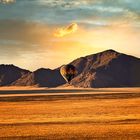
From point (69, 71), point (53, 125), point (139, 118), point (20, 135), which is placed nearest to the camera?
point (20, 135)

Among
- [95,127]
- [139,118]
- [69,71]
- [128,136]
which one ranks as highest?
[128,136]

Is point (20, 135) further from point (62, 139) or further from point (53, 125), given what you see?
point (53, 125)

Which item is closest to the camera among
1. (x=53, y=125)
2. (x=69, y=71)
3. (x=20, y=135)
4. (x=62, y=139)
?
(x=62, y=139)

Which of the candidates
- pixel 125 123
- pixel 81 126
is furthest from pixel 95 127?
pixel 125 123

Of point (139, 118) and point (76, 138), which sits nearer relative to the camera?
point (76, 138)

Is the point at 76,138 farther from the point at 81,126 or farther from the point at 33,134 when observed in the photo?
the point at 81,126

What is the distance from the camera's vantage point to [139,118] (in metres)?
41.0

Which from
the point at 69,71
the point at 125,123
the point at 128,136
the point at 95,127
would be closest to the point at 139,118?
the point at 125,123

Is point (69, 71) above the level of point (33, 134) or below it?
below

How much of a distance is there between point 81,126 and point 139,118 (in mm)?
8314

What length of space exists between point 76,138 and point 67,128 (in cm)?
583

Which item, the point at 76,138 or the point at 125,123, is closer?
the point at 76,138

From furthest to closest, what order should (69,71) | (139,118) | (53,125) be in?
(69,71)
(139,118)
(53,125)

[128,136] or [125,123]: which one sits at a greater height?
[128,136]
